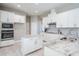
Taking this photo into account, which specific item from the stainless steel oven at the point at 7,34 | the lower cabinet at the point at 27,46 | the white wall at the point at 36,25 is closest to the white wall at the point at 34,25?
the white wall at the point at 36,25

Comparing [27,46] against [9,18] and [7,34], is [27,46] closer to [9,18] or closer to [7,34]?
[7,34]

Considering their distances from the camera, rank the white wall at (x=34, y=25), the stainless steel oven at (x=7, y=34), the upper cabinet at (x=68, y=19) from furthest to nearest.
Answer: the stainless steel oven at (x=7, y=34), the white wall at (x=34, y=25), the upper cabinet at (x=68, y=19)

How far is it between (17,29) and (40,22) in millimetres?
748

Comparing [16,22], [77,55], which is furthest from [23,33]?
[77,55]

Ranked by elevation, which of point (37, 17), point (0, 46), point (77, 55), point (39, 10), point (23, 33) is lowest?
point (0, 46)

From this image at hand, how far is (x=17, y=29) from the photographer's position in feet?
6.64

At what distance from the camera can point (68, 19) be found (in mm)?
2117

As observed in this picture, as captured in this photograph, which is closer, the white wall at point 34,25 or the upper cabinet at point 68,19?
the upper cabinet at point 68,19

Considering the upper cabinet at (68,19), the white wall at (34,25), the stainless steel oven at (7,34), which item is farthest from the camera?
the stainless steel oven at (7,34)

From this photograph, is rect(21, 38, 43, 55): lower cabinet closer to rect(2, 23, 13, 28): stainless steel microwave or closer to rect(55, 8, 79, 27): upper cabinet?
rect(2, 23, 13, 28): stainless steel microwave

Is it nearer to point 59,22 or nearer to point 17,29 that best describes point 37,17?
point 17,29

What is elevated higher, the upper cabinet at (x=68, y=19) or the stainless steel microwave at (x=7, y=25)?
the upper cabinet at (x=68, y=19)

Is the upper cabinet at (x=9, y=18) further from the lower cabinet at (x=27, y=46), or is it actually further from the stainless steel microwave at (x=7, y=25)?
the lower cabinet at (x=27, y=46)

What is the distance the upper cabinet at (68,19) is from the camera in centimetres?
182
